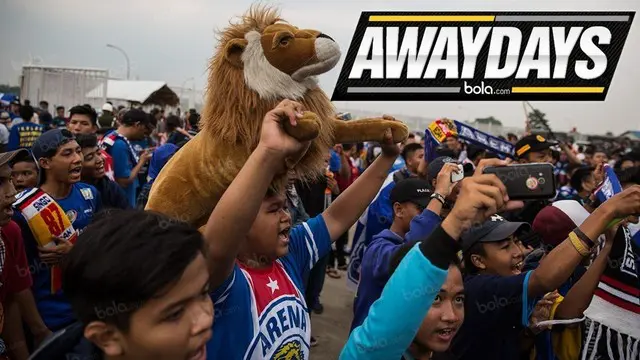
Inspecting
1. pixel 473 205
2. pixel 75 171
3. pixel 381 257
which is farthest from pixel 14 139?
pixel 473 205

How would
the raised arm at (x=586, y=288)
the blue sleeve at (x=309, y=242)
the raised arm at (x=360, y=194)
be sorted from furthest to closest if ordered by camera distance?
the raised arm at (x=586, y=288) → the raised arm at (x=360, y=194) → the blue sleeve at (x=309, y=242)

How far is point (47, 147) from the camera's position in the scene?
3.52 metres

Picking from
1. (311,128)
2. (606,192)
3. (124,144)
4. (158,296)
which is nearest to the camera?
(158,296)

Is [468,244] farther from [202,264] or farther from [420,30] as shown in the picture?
[420,30]

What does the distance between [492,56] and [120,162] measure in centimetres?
408

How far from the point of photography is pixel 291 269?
201 cm

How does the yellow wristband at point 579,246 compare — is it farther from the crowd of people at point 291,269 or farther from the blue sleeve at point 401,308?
the blue sleeve at point 401,308

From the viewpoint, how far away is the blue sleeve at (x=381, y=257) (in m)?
2.44

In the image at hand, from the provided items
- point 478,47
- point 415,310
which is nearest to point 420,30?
point 478,47

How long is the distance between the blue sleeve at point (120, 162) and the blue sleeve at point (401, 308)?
483 centimetres

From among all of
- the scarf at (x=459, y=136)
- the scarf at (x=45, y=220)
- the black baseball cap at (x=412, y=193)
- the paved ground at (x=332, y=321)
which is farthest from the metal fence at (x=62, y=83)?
the black baseball cap at (x=412, y=193)

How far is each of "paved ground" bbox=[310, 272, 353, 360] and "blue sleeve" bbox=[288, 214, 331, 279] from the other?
2.82 meters

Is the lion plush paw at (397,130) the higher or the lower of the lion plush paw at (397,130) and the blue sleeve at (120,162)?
the higher

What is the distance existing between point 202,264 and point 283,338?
56 centimetres
